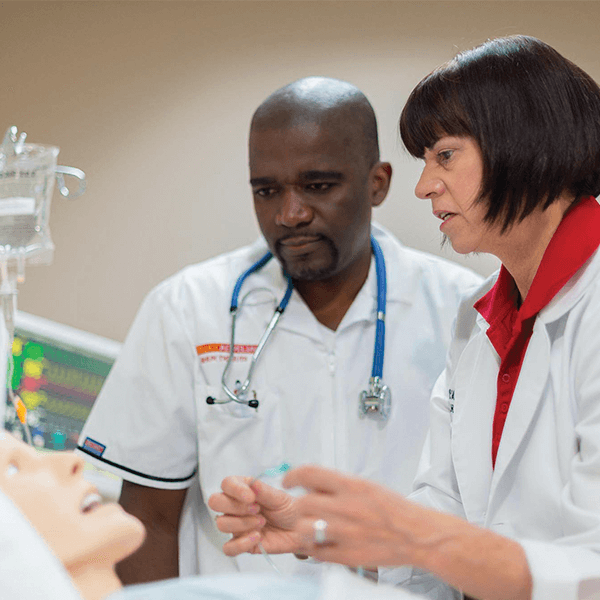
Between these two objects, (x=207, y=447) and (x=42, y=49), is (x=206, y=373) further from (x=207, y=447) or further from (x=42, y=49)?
(x=42, y=49)

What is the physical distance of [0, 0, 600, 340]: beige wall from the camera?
7.45 ft

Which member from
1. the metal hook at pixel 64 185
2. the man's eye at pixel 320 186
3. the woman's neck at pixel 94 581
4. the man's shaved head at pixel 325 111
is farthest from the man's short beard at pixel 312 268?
the woman's neck at pixel 94 581

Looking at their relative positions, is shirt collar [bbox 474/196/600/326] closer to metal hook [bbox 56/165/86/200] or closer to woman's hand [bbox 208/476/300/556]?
woman's hand [bbox 208/476/300/556]

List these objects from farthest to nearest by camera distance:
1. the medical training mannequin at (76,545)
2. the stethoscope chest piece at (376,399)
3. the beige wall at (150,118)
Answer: the beige wall at (150,118) → the stethoscope chest piece at (376,399) → the medical training mannequin at (76,545)

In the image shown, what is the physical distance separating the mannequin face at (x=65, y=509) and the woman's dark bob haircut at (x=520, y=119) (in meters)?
0.69

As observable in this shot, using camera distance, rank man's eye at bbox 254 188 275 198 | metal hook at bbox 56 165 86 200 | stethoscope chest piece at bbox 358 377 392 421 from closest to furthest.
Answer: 1. metal hook at bbox 56 165 86 200
2. stethoscope chest piece at bbox 358 377 392 421
3. man's eye at bbox 254 188 275 198

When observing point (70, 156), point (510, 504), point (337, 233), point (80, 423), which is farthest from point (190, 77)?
point (510, 504)

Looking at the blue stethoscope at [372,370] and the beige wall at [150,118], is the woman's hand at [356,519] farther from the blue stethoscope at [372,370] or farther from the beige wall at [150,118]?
the beige wall at [150,118]

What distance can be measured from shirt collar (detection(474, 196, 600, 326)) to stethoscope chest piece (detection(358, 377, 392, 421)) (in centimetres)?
49

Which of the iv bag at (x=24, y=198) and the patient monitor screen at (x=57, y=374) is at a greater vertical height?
the iv bag at (x=24, y=198)

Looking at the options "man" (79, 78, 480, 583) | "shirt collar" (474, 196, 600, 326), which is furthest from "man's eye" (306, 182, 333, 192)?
"shirt collar" (474, 196, 600, 326)

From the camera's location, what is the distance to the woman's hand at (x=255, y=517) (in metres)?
1.00

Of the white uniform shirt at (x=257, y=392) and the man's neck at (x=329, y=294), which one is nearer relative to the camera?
the white uniform shirt at (x=257, y=392)

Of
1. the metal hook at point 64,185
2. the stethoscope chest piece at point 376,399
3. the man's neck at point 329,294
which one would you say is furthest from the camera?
the man's neck at point 329,294
